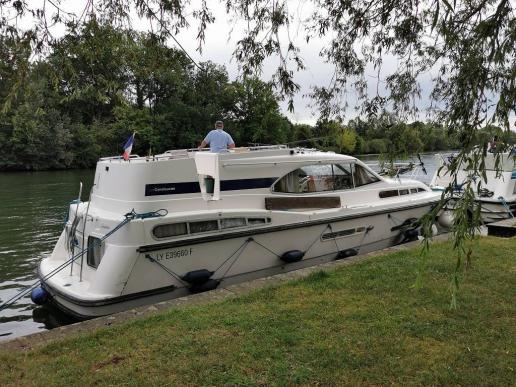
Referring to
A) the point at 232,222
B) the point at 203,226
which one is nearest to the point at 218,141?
the point at 232,222

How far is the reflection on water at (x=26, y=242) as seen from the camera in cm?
857

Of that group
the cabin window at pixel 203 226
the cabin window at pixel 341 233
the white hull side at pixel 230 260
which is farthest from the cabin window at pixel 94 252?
the cabin window at pixel 341 233

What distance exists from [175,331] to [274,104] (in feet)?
9.41

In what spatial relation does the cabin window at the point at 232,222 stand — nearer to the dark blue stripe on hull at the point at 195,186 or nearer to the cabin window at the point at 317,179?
the dark blue stripe on hull at the point at 195,186

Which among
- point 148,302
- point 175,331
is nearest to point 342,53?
point 175,331

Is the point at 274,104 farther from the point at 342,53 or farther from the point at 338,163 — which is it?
the point at 338,163

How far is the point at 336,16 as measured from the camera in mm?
5789

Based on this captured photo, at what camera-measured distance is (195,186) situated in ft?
27.8

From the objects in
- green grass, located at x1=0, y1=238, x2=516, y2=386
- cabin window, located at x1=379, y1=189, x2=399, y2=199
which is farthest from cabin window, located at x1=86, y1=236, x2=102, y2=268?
cabin window, located at x1=379, y1=189, x2=399, y2=199

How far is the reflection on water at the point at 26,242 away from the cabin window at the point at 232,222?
319 cm

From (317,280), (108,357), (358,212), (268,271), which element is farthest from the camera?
(358,212)

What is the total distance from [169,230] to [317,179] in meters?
3.58

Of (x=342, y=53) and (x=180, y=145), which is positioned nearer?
(x=342, y=53)

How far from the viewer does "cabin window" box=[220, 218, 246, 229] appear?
27.5ft
